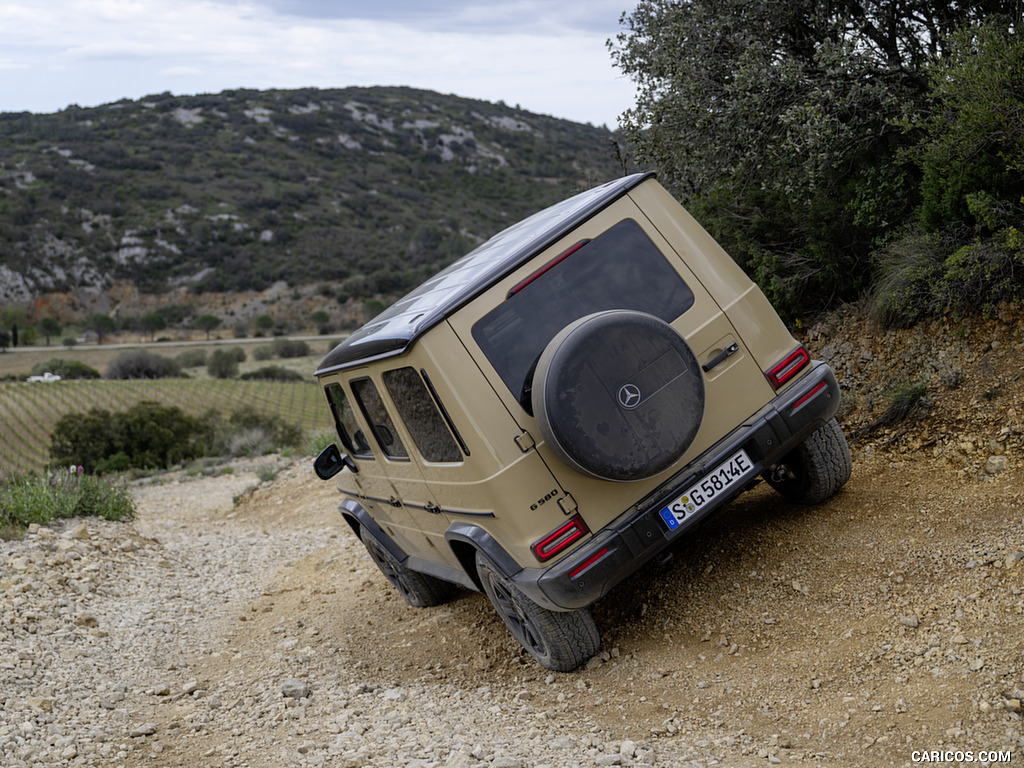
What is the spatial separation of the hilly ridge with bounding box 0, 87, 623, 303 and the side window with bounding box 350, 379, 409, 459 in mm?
49819

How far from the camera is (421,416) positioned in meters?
3.82

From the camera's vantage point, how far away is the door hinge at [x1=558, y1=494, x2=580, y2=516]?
139 inches

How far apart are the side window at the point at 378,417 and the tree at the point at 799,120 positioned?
154 inches

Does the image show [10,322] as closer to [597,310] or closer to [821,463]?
[597,310]

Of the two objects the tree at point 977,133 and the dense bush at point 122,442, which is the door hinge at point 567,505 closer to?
the tree at point 977,133

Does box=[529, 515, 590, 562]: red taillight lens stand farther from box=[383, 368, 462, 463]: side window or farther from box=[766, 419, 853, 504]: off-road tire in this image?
box=[766, 419, 853, 504]: off-road tire

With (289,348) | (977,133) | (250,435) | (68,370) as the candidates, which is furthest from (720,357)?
(289,348)

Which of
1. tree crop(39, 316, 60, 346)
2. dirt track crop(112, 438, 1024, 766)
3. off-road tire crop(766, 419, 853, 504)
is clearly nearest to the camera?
dirt track crop(112, 438, 1024, 766)

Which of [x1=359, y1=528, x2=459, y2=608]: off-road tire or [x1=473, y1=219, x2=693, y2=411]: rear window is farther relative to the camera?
[x1=359, y1=528, x2=459, y2=608]: off-road tire

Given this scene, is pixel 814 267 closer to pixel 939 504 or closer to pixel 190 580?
pixel 939 504

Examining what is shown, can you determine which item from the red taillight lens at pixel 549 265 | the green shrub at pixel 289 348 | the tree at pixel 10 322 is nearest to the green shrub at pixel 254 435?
the red taillight lens at pixel 549 265

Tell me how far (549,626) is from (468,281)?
171cm

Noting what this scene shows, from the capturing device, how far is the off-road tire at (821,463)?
14.3ft

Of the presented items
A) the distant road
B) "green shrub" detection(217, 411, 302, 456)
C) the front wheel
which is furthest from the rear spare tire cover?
the distant road
